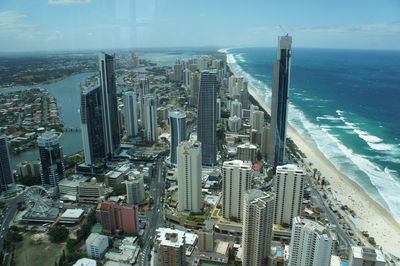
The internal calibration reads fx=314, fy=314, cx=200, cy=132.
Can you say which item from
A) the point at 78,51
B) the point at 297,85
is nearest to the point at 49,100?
the point at 78,51

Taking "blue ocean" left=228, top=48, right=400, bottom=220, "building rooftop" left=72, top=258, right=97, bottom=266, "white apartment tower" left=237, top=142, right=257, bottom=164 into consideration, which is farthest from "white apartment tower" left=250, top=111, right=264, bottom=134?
"building rooftop" left=72, top=258, right=97, bottom=266

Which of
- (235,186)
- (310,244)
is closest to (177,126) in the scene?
(235,186)

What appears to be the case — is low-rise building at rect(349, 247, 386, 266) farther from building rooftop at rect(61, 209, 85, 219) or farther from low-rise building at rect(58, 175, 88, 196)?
low-rise building at rect(58, 175, 88, 196)

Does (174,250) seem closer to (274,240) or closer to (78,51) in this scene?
(274,240)

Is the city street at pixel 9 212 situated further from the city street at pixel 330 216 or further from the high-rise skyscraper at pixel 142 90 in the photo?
the city street at pixel 330 216

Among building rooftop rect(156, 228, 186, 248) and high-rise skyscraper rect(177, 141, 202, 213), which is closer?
building rooftop rect(156, 228, 186, 248)

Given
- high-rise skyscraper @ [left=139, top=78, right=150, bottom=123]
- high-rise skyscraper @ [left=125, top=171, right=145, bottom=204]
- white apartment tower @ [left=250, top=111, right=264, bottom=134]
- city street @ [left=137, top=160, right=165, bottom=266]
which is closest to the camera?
city street @ [left=137, top=160, right=165, bottom=266]

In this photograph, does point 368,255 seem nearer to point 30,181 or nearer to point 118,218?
point 118,218

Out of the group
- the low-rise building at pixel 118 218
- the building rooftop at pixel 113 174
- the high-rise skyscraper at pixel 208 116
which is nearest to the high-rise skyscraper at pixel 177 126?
the high-rise skyscraper at pixel 208 116
